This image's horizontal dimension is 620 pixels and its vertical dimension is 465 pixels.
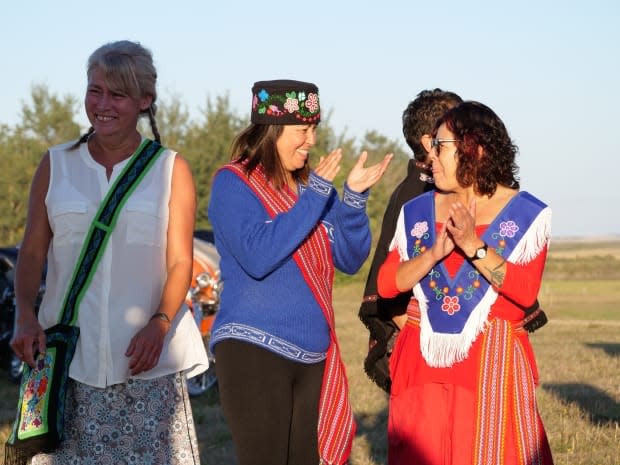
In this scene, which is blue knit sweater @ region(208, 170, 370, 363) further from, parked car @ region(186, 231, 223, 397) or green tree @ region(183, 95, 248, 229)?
green tree @ region(183, 95, 248, 229)

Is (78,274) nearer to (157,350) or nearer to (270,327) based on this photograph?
(157,350)

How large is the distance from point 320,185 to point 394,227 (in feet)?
3.55

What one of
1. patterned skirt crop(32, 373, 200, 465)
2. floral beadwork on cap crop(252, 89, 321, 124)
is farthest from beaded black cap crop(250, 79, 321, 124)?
Result: patterned skirt crop(32, 373, 200, 465)

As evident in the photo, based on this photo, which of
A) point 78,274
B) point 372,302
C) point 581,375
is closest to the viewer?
point 78,274

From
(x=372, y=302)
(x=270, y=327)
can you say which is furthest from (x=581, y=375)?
(x=270, y=327)

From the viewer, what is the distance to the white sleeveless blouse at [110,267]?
4.15 metres

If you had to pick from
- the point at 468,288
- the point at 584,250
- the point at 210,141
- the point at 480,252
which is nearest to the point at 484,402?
the point at 468,288

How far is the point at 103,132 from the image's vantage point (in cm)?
429

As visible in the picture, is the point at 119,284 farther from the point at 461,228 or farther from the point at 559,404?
the point at 559,404

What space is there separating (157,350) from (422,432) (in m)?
1.12

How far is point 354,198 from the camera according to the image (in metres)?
4.47

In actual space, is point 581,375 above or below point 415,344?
below

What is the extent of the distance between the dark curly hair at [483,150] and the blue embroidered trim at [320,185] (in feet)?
1.74

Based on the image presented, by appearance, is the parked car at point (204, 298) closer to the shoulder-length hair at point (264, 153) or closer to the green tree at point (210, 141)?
the shoulder-length hair at point (264, 153)
